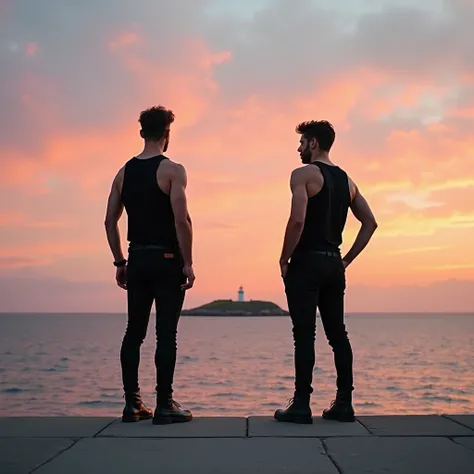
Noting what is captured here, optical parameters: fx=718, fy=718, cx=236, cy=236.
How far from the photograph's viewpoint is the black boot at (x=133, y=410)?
5.13 meters

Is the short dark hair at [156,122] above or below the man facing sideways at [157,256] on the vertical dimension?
above

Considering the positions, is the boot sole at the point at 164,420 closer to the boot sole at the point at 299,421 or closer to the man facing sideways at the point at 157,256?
the man facing sideways at the point at 157,256

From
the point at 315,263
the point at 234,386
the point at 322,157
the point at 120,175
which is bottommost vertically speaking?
the point at 234,386

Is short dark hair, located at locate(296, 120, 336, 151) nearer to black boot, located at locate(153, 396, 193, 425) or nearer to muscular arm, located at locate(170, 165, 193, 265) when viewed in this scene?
muscular arm, located at locate(170, 165, 193, 265)

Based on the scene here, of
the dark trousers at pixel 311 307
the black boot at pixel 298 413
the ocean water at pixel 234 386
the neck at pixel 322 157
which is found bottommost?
the ocean water at pixel 234 386

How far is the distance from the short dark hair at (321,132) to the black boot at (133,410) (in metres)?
2.31

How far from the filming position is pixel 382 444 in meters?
4.27

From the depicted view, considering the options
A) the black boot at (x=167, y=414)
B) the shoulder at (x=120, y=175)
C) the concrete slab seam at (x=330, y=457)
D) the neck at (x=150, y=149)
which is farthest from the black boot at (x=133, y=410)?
the neck at (x=150, y=149)

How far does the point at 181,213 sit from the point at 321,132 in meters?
1.26

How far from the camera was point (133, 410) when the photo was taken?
516cm

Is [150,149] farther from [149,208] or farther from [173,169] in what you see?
[149,208]

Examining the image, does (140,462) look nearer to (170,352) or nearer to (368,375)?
(170,352)

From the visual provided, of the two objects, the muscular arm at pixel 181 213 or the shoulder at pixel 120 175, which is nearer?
the muscular arm at pixel 181 213

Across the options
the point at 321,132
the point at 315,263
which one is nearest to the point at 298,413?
the point at 315,263
